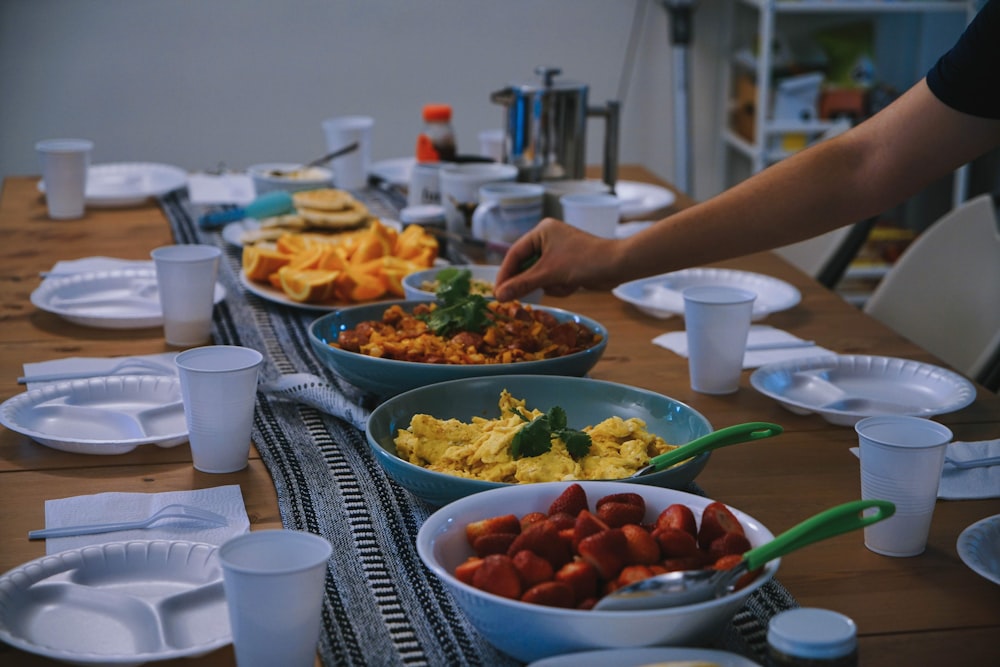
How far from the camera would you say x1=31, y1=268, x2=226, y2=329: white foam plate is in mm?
1644

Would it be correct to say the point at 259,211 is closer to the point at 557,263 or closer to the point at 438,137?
the point at 438,137

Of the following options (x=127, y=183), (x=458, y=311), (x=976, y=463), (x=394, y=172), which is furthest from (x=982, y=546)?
(x=127, y=183)

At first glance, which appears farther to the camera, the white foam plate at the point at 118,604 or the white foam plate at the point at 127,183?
the white foam plate at the point at 127,183

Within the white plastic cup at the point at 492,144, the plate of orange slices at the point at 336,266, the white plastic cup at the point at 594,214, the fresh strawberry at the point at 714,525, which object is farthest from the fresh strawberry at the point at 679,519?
the white plastic cup at the point at 492,144

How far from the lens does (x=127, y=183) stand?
2662 mm

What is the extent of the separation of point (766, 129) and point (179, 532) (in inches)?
122

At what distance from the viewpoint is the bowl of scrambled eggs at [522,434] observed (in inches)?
40.5

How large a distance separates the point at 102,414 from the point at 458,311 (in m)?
0.45

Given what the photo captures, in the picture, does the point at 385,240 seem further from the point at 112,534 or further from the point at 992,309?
the point at 992,309

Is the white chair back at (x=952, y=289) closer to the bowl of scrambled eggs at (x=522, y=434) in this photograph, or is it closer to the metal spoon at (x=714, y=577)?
the bowl of scrambled eggs at (x=522, y=434)

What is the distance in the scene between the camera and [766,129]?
3.74 metres

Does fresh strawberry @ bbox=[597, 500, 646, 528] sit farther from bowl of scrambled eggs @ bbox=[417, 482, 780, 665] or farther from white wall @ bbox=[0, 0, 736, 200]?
white wall @ bbox=[0, 0, 736, 200]

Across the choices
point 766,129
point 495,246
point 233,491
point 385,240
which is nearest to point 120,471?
point 233,491

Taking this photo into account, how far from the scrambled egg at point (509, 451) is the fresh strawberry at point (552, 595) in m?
0.24
